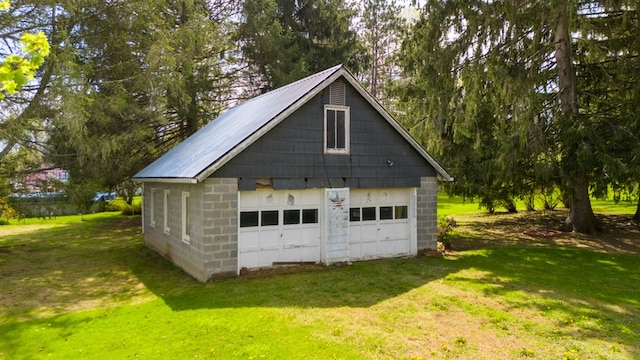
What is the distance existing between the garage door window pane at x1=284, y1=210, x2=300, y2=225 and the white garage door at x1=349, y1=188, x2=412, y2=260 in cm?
189

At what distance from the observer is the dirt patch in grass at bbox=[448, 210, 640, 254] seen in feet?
56.8

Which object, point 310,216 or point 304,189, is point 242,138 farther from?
point 310,216

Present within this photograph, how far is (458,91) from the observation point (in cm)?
1894

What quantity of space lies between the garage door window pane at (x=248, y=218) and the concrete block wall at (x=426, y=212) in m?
5.85

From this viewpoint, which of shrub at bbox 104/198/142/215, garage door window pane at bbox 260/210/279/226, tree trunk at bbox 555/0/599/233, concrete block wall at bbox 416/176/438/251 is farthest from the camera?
shrub at bbox 104/198/142/215

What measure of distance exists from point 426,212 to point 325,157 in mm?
4389

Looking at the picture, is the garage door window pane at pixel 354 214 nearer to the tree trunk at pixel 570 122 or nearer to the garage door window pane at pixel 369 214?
the garage door window pane at pixel 369 214

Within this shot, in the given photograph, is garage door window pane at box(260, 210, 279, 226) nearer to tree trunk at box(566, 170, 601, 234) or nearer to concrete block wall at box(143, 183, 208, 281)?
concrete block wall at box(143, 183, 208, 281)

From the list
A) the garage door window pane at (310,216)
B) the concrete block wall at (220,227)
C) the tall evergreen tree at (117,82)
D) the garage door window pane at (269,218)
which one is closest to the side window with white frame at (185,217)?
the concrete block wall at (220,227)

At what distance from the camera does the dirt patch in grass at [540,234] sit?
17.3m

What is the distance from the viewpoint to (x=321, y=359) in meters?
6.61

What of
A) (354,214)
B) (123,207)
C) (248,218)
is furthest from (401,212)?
(123,207)

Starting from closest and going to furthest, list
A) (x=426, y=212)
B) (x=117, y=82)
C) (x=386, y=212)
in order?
(x=386, y=212)
(x=426, y=212)
(x=117, y=82)

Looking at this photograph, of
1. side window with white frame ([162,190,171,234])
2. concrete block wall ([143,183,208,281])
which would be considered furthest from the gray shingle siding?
side window with white frame ([162,190,171,234])
